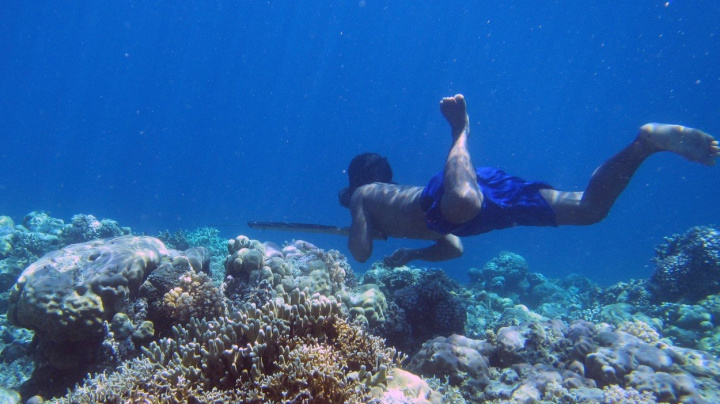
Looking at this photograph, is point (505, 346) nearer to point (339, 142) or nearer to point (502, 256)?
point (502, 256)

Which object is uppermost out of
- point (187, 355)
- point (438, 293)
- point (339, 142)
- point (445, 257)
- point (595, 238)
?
point (339, 142)

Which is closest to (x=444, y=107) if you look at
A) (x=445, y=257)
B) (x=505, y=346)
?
(x=445, y=257)

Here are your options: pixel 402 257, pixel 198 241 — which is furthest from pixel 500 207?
pixel 198 241

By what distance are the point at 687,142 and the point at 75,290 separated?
7.50 meters

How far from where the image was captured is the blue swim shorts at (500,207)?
5262 mm

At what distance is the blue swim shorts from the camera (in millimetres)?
5262

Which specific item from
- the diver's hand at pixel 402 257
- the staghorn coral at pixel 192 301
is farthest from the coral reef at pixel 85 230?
the diver's hand at pixel 402 257

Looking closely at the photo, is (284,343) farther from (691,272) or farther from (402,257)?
(691,272)

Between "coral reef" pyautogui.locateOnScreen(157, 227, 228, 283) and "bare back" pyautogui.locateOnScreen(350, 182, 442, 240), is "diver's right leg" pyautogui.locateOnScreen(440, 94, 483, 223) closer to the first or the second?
"bare back" pyautogui.locateOnScreen(350, 182, 442, 240)

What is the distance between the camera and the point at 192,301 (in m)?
4.09

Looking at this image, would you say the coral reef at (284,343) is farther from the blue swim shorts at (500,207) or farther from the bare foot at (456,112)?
the bare foot at (456,112)

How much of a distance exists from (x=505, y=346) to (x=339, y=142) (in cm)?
14591

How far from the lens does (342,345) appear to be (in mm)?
2930

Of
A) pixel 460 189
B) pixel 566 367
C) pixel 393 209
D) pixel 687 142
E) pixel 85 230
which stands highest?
pixel 85 230
